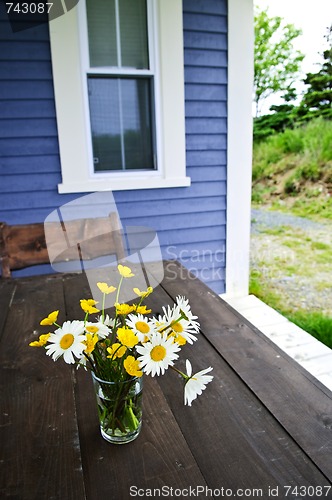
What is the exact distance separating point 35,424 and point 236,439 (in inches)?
15.9

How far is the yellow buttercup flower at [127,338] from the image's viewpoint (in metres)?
0.59

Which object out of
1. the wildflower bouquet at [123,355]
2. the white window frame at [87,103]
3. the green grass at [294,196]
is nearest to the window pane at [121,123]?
the white window frame at [87,103]

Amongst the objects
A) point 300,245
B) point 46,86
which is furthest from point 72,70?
point 300,245

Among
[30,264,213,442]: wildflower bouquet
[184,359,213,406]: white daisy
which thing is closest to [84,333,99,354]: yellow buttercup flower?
[30,264,213,442]: wildflower bouquet

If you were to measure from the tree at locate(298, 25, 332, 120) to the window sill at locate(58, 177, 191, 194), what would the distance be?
5.25 metres

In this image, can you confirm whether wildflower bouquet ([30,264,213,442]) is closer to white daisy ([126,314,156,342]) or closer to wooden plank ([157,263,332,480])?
white daisy ([126,314,156,342])

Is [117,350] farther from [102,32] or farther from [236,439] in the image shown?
[102,32]

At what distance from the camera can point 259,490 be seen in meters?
0.62

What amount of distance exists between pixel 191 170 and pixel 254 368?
199 centimetres

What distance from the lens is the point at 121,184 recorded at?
101 inches

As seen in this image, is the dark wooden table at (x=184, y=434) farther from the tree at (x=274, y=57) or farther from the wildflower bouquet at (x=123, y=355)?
the tree at (x=274, y=57)

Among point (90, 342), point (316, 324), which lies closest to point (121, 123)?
point (316, 324)

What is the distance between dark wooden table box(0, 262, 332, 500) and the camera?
0.63m

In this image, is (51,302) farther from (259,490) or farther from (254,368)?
(259,490)
